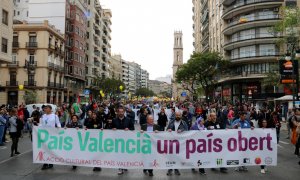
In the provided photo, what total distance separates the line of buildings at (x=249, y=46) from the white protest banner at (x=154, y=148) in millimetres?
43058

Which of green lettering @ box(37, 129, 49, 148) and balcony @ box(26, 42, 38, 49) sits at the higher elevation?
balcony @ box(26, 42, 38, 49)

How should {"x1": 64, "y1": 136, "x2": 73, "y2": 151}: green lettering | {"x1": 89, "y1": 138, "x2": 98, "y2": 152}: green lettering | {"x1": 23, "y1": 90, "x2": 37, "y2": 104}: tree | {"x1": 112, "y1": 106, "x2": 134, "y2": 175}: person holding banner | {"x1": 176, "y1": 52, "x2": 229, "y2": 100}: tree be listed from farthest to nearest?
1. {"x1": 176, "y1": 52, "x2": 229, "y2": 100}: tree
2. {"x1": 23, "y1": 90, "x2": 37, "y2": 104}: tree
3. {"x1": 112, "y1": 106, "x2": 134, "y2": 175}: person holding banner
4. {"x1": 64, "y1": 136, "x2": 73, "y2": 151}: green lettering
5. {"x1": 89, "y1": 138, "x2": 98, "y2": 152}: green lettering

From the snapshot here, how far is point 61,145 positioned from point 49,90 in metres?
50.6

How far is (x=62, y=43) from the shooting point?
211ft

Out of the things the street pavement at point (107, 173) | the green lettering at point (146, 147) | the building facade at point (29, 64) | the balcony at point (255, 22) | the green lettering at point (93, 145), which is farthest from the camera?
the building facade at point (29, 64)

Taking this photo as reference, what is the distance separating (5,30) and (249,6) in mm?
38500

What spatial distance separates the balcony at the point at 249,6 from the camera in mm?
55031

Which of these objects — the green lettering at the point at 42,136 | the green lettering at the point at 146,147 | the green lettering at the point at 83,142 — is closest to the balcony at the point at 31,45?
the green lettering at the point at 42,136

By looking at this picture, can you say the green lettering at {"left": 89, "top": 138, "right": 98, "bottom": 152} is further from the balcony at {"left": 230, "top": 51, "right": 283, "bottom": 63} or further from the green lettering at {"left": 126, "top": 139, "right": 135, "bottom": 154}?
the balcony at {"left": 230, "top": 51, "right": 283, "bottom": 63}

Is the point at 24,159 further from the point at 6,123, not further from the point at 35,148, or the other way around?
the point at 6,123

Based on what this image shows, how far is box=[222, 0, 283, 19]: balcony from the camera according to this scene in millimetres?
55031

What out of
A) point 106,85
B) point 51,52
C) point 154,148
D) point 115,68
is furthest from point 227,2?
point 115,68

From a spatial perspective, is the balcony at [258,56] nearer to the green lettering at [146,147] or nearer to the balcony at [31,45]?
the balcony at [31,45]

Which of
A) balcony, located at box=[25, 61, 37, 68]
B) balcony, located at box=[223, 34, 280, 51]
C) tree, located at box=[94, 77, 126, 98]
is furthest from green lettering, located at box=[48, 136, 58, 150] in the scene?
tree, located at box=[94, 77, 126, 98]
